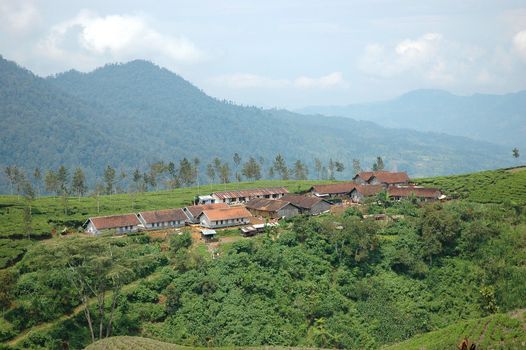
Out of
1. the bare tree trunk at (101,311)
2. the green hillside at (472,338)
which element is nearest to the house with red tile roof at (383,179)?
the green hillside at (472,338)

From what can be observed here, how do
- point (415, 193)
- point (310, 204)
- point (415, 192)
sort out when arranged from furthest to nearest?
point (415, 192)
point (415, 193)
point (310, 204)

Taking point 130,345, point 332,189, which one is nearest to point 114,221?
point 130,345

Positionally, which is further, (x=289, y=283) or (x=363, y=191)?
(x=363, y=191)

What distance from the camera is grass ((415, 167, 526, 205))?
6469 centimetres

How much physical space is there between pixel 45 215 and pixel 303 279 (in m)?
38.0

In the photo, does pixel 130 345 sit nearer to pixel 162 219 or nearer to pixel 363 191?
pixel 162 219

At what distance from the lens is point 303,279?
4706 centimetres

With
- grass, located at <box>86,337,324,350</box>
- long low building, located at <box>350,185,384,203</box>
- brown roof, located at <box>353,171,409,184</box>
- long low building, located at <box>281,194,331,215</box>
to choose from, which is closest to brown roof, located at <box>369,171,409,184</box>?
brown roof, located at <box>353,171,409,184</box>

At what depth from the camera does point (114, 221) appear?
59.6 m

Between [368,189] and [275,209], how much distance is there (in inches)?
694

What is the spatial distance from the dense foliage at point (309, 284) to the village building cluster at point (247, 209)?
5.33 meters

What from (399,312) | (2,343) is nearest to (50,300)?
(2,343)

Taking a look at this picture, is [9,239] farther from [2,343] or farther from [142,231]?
[2,343]

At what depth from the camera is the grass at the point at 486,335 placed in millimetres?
27000
